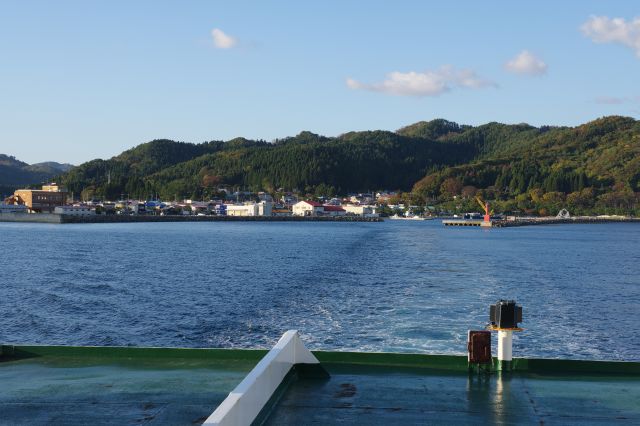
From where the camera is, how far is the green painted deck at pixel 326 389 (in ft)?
22.2

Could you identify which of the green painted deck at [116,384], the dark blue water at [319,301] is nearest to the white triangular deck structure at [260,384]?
the green painted deck at [116,384]

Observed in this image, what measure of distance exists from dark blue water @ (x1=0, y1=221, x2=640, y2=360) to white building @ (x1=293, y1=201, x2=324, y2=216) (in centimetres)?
12801

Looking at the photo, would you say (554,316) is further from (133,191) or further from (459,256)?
(133,191)

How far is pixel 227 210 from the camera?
165125 mm

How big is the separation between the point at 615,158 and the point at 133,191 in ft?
424

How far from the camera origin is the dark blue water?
17.6 metres

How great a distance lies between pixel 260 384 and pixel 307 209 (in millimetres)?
168564

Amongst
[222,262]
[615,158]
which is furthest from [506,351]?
[615,158]

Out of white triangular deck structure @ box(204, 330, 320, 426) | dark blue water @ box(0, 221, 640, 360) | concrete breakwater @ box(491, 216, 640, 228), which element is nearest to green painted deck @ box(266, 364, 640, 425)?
white triangular deck structure @ box(204, 330, 320, 426)

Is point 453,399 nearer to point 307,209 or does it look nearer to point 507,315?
point 507,315

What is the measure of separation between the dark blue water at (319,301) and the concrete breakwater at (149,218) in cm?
7954

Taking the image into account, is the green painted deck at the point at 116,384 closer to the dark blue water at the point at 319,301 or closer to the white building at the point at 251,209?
the dark blue water at the point at 319,301

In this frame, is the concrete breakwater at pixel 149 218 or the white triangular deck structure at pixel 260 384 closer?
the white triangular deck structure at pixel 260 384

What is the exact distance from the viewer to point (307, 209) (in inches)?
6890
